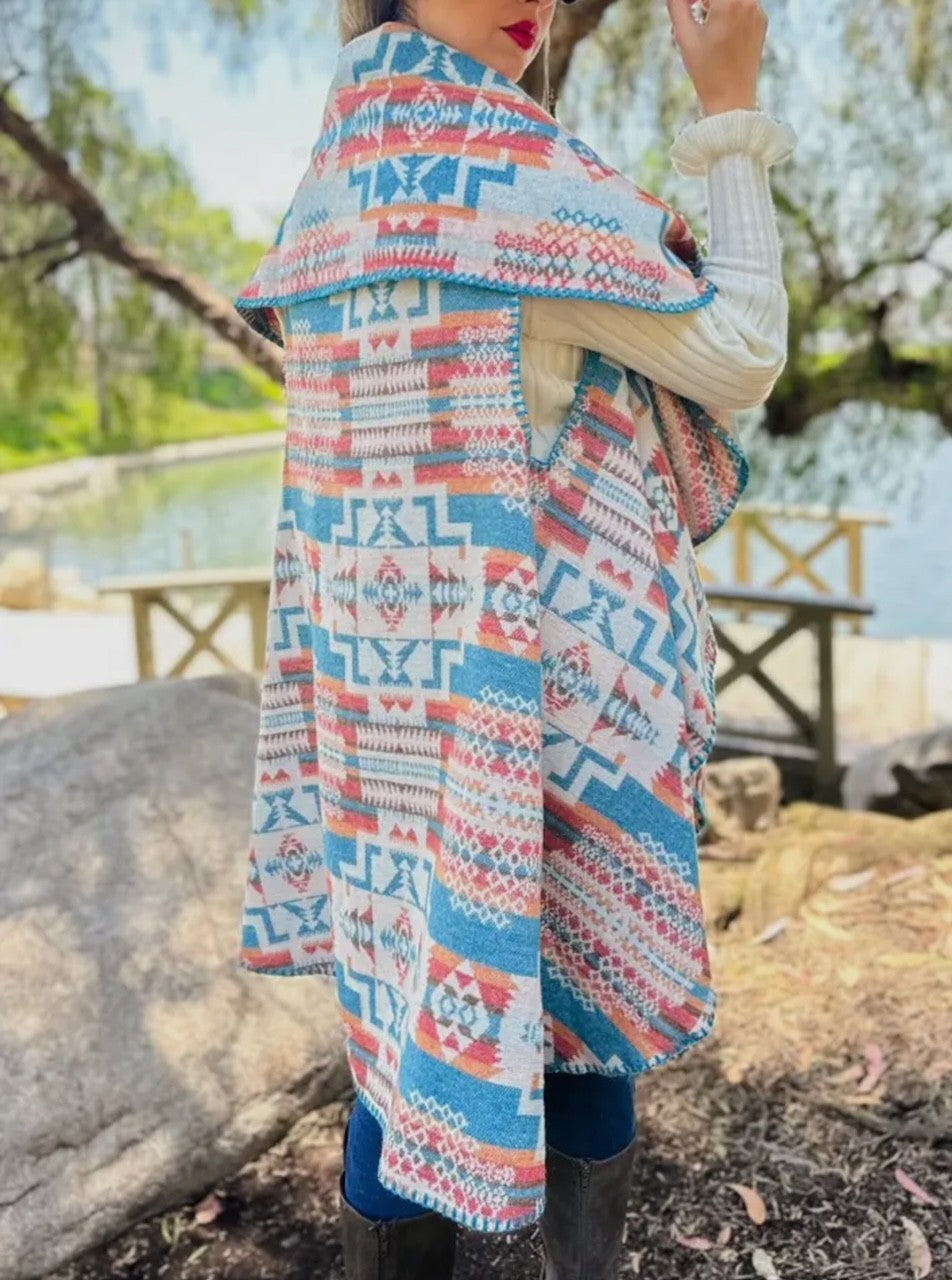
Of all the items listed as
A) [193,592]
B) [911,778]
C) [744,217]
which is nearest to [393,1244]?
[744,217]

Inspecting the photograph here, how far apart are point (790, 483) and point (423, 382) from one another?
2.09 m

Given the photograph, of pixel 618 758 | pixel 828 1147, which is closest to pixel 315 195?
pixel 618 758

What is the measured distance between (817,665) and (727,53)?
9.62 ft

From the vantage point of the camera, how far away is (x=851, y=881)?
7.23 feet

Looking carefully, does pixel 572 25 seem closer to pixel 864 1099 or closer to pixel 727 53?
pixel 727 53

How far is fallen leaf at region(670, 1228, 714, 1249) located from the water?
2.88 feet

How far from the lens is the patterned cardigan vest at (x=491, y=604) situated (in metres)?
0.75

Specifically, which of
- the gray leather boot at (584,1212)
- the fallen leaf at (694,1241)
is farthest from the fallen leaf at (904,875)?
the gray leather boot at (584,1212)

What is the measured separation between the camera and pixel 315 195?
83 cm

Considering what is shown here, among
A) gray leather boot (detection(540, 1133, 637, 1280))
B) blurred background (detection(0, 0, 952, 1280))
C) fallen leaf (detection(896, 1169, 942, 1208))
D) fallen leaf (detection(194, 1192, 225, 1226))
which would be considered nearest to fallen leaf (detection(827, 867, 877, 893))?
blurred background (detection(0, 0, 952, 1280))

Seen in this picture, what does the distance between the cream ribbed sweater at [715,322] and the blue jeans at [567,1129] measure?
45cm

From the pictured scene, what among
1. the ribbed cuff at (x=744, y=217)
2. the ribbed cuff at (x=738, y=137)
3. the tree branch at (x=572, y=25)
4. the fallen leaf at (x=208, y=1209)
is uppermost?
the tree branch at (x=572, y=25)

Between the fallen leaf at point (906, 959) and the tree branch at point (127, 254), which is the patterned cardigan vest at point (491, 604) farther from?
the tree branch at point (127, 254)

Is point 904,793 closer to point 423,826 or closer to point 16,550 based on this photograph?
point 423,826
